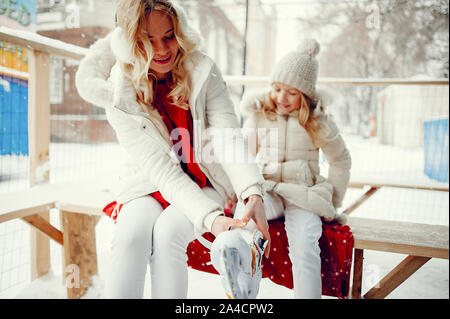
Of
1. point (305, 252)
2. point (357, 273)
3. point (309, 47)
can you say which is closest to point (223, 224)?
point (305, 252)

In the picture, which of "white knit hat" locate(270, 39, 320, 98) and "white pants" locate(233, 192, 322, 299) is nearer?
"white pants" locate(233, 192, 322, 299)

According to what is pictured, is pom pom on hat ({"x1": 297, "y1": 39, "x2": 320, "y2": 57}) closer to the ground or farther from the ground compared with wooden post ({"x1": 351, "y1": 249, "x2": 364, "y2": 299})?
farther from the ground

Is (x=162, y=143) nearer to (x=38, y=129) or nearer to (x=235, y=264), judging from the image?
(x=235, y=264)

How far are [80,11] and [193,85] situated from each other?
111cm

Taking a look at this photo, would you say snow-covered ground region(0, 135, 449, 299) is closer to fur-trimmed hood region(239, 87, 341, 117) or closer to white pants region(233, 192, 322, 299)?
white pants region(233, 192, 322, 299)

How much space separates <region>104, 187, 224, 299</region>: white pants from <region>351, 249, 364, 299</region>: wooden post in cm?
62

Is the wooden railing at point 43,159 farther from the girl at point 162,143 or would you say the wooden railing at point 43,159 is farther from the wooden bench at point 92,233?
the girl at point 162,143

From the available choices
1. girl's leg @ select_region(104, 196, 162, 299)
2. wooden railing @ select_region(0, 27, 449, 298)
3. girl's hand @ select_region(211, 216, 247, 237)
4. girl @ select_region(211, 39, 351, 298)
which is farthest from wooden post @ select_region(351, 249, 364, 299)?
wooden railing @ select_region(0, 27, 449, 298)

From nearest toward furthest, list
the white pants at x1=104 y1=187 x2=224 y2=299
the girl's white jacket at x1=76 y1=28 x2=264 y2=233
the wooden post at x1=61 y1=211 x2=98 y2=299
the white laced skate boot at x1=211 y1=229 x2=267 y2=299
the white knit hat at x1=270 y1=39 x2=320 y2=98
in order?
the white laced skate boot at x1=211 y1=229 x2=267 y2=299 < the white pants at x1=104 y1=187 x2=224 y2=299 < the girl's white jacket at x1=76 y1=28 x2=264 y2=233 < the white knit hat at x1=270 y1=39 x2=320 y2=98 < the wooden post at x1=61 y1=211 x2=98 y2=299

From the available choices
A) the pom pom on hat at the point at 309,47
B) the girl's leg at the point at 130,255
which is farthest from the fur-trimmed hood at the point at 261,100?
the girl's leg at the point at 130,255

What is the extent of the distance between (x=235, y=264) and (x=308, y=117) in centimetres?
79

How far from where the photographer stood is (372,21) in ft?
7.21

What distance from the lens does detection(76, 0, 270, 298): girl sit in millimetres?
717

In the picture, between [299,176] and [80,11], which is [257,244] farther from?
[80,11]
